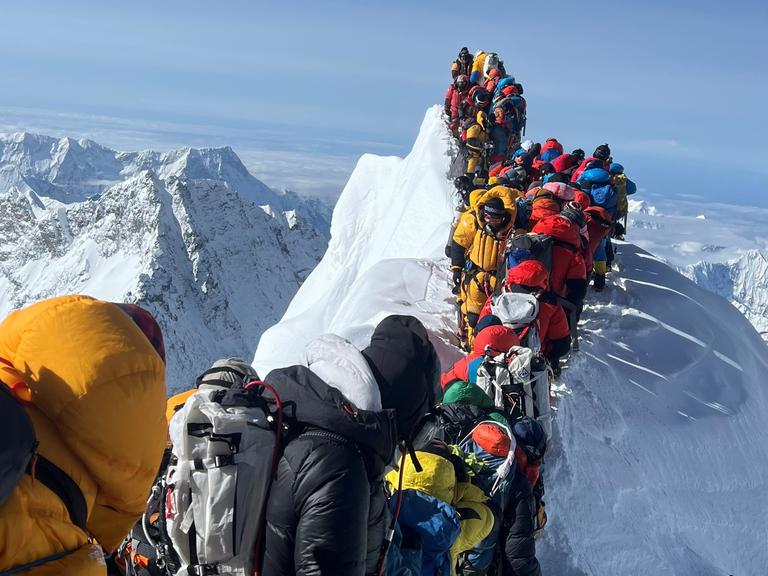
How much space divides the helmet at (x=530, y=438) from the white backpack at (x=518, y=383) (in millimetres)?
795

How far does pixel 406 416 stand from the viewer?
9.60 feet

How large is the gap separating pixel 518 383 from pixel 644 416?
3.07m

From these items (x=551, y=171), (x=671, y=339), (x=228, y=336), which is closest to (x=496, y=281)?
(x=671, y=339)

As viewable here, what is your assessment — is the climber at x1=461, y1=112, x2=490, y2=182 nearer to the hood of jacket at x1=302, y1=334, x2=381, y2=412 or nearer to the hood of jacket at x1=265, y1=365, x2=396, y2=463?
the hood of jacket at x1=302, y1=334, x2=381, y2=412

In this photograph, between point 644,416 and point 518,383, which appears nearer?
point 518,383

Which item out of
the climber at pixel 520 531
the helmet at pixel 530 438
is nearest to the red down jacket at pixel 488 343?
the helmet at pixel 530 438

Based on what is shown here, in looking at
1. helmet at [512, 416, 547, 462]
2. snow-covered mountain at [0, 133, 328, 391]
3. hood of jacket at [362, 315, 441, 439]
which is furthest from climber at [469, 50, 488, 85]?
snow-covered mountain at [0, 133, 328, 391]

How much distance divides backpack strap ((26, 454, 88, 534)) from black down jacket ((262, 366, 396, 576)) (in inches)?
31.1

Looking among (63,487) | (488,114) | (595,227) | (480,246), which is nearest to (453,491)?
(63,487)

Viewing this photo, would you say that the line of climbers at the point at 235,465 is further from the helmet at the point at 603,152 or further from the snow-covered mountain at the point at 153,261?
the snow-covered mountain at the point at 153,261

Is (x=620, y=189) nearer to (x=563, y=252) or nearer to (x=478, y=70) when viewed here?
(x=563, y=252)

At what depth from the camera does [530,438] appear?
5047 millimetres

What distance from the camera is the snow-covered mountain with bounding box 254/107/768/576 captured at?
6.57 meters

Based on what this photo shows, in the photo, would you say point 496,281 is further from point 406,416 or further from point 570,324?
point 406,416
